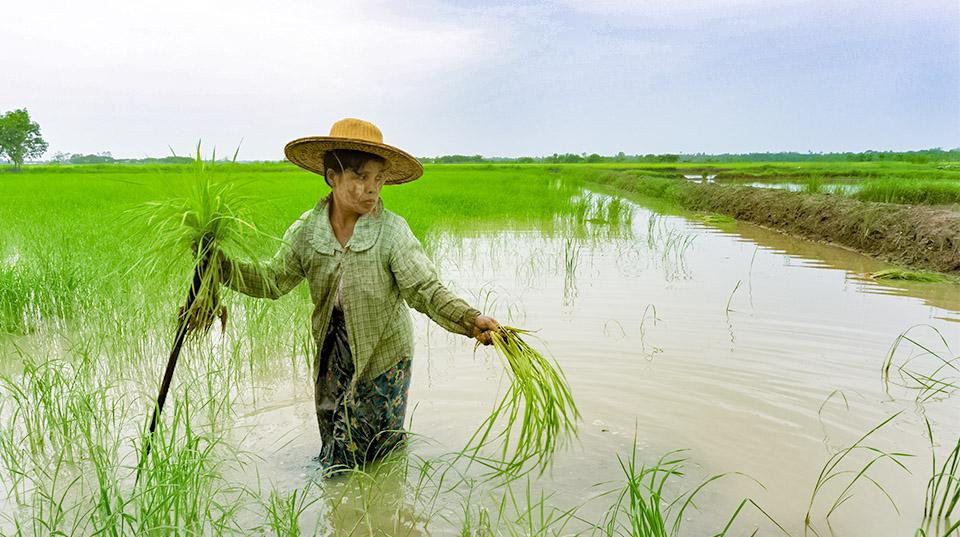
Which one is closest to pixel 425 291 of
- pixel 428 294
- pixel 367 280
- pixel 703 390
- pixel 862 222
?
pixel 428 294

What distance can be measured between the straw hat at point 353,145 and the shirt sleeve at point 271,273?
235mm

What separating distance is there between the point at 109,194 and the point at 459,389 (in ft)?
38.8

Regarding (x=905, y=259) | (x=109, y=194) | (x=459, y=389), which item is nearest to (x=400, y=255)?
(x=459, y=389)

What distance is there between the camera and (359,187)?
2.21 m

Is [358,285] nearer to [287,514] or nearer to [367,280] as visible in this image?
[367,280]

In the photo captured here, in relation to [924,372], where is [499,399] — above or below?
below

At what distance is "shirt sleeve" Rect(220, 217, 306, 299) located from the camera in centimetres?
221

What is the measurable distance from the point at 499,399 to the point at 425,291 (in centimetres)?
150

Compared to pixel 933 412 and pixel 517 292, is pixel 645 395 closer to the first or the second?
pixel 933 412

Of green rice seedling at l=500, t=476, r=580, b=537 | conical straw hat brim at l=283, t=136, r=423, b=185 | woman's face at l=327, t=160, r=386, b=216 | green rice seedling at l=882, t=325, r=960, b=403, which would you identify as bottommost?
green rice seedling at l=500, t=476, r=580, b=537

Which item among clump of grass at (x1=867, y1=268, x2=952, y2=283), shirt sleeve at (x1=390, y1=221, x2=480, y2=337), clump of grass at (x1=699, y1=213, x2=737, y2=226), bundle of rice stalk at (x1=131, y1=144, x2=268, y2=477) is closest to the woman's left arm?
shirt sleeve at (x1=390, y1=221, x2=480, y2=337)

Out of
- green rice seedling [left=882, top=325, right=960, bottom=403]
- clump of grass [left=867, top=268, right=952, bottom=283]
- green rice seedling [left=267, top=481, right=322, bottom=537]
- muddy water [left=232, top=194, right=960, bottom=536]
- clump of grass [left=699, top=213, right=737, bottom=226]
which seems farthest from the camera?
clump of grass [left=699, top=213, right=737, bottom=226]

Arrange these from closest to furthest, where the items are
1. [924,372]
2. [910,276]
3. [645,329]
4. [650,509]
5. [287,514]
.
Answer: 1. [650,509]
2. [287,514]
3. [924,372]
4. [645,329]
5. [910,276]

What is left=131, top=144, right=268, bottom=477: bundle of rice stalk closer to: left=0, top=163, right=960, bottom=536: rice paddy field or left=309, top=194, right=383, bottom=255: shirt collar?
left=0, top=163, right=960, bottom=536: rice paddy field
